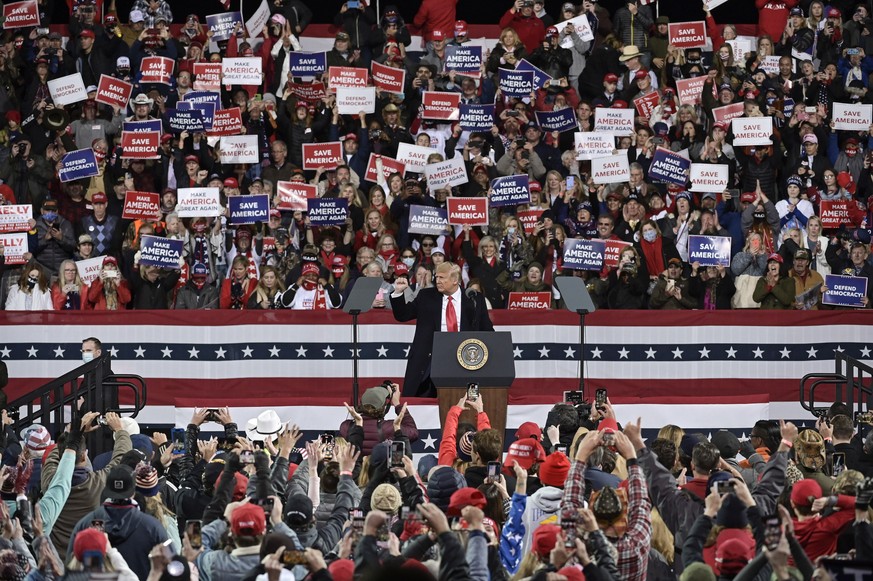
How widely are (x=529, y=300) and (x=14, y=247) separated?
19.2ft

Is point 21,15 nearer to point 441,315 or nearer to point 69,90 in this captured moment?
point 69,90

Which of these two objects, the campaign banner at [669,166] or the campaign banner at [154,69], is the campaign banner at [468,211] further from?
the campaign banner at [154,69]

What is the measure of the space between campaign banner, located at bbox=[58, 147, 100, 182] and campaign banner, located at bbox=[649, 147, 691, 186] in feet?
22.0

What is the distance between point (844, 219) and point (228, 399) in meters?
7.78

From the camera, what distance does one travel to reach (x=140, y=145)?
19406 mm

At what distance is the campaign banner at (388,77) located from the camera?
2047 centimetres

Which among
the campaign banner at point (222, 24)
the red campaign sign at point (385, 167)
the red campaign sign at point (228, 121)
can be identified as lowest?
the red campaign sign at point (385, 167)

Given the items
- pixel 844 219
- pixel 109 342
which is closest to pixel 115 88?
pixel 109 342

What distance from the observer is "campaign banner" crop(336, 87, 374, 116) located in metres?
20.1

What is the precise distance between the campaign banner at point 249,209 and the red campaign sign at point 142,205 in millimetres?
862

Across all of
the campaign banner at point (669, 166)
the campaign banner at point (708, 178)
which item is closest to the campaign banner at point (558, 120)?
the campaign banner at point (669, 166)

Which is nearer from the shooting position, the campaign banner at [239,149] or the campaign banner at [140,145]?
the campaign banner at [140,145]

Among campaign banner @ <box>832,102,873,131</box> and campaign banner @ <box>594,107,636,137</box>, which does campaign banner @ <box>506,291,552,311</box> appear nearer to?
campaign banner @ <box>594,107,636,137</box>

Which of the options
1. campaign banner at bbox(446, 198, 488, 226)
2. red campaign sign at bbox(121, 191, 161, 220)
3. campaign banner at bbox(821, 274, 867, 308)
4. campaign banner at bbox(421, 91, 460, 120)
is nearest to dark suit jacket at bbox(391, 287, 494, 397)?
campaign banner at bbox(446, 198, 488, 226)
